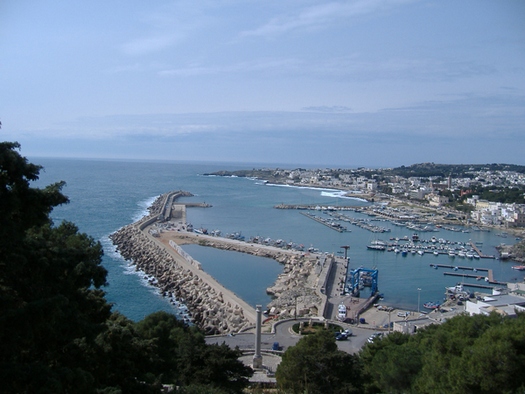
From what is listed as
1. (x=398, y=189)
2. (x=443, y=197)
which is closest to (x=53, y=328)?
(x=443, y=197)

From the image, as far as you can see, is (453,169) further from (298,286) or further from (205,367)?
(205,367)

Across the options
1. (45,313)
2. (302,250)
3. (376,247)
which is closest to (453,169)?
(376,247)

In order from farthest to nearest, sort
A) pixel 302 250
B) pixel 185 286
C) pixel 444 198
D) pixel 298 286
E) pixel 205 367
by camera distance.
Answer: pixel 444 198
pixel 302 250
pixel 298 286
pixel 185 286
pixel 205 367

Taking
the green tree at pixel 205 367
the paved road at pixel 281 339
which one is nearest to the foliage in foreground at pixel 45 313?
the green tree at pixel 205 367

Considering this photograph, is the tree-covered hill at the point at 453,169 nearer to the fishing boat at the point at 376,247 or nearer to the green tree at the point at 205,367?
the fishing boat at the point at 376,247

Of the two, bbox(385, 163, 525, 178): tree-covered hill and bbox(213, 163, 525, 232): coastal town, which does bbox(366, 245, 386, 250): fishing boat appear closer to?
bbox(213, 163, 525, 232): coastal town

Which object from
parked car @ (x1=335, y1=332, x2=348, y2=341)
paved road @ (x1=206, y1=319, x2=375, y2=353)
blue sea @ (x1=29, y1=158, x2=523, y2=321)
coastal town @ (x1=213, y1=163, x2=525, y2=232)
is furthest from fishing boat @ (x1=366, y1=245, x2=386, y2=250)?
parked car @ (x1=335, y1=332, x2=348, y2=341)

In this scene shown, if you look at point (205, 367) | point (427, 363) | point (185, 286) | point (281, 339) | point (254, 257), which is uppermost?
point (427, 363)

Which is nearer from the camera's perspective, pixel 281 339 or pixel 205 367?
pixel 205 367

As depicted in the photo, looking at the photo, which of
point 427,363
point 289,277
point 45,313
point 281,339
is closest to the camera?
point 45,313
